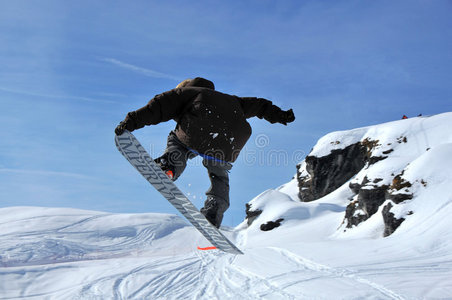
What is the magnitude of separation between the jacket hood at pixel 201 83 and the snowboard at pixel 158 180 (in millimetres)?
998

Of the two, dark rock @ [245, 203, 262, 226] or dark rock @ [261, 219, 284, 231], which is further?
dark rock @ [245, 203, 262, 226]

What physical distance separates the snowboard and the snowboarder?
0.36ft

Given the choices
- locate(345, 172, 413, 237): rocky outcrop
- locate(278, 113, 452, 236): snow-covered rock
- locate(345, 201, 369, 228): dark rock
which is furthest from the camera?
locate(345, 201, 369, 228): dark rock

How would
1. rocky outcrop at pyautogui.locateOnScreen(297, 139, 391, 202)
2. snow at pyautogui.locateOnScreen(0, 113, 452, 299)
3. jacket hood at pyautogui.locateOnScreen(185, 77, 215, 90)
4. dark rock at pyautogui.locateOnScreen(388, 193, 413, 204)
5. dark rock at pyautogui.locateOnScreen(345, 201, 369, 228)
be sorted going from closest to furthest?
jacket hood at pyautogui.locateOnScreen(185, 77, 215, 90) → snow at pyautogui.locateOnScreen(0, 113, 452, 299) → dark rock at pyautogui.locateOnScreen(388, 193, 413, 204) → dark rock at pyautogui.locateOnScreen(345, 201, 369, 228) → rocky outcrop at pyautogui.locateOnScreen(297, 139, 391, 202)

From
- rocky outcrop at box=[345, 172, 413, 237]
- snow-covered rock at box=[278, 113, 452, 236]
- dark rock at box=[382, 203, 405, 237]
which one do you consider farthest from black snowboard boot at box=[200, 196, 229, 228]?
rocky outcrop at box=[345, 172, 413, 237]

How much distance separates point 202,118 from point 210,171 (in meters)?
0.68

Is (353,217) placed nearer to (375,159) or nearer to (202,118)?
(375,159)

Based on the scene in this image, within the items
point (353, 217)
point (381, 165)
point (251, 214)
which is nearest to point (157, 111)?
point (353, 217)

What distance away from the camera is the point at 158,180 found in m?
4.91

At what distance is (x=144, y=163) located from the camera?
16.2ft

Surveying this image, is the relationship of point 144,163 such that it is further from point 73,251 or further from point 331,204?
point 331,204

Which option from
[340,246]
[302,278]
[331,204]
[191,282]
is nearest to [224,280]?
[191,282]

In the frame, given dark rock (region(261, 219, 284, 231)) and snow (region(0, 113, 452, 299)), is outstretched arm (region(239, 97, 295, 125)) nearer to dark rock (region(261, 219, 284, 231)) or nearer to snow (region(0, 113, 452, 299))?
snow (region(0, 113, 452, 299))

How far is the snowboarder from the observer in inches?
181
